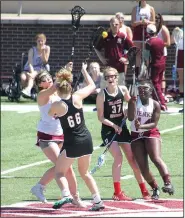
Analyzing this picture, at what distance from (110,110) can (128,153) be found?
0.60 m

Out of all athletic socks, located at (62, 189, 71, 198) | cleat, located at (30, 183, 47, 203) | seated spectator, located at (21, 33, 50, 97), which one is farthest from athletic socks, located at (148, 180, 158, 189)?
seated spectator, located at (21, 33, 50, 97)

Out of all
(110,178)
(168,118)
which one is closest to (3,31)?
(168,118)

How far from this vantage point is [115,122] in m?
13.2

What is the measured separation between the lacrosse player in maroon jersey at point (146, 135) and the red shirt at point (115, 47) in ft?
23.7

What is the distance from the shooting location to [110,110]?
13.2m

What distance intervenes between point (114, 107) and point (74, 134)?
1.27m

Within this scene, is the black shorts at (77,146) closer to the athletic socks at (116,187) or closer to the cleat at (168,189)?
the athletic socks at (116,187)

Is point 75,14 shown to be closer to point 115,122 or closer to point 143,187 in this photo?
point 115,122

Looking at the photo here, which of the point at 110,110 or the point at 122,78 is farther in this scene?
the point at 122,78

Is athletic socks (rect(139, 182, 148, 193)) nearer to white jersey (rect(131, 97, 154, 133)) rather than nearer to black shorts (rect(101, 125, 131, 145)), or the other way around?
black shorts (rect(101, 125, 131, 145))

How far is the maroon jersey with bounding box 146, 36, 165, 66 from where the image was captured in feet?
68.1

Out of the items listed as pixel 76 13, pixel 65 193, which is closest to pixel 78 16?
pixel 76 13

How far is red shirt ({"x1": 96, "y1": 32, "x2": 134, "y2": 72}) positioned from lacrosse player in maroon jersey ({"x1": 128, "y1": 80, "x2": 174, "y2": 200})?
7.23 metres

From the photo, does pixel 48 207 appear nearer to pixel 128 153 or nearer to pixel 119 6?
pixel 128 153
